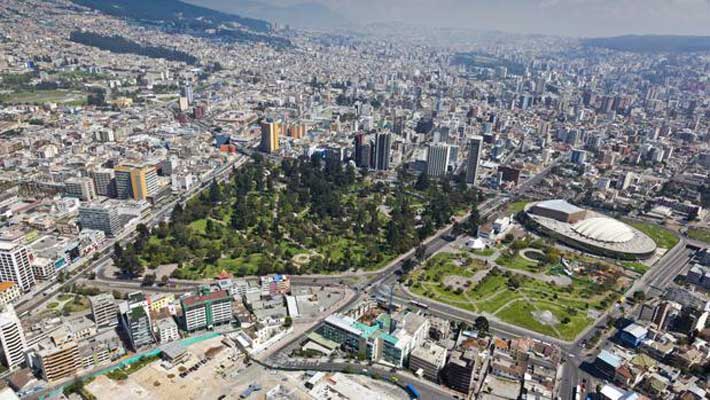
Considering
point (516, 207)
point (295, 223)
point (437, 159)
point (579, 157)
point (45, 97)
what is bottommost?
point (516, 207)

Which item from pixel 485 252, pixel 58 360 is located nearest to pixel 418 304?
pixel 485 252

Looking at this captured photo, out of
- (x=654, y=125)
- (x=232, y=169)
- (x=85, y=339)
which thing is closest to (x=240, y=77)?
(x=232, y=169)

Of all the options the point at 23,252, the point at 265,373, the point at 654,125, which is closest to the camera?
→ the point at 265,373

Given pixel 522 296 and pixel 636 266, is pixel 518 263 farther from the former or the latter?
pixel 636 266

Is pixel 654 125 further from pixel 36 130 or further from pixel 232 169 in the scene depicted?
A: pixel 36 130

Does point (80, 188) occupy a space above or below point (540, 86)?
below

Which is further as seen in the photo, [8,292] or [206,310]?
[8,292]

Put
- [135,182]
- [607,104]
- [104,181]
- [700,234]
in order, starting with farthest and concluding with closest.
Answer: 1. [607,104]
2. [104,181]
3. [135,182]
4. [700,234]

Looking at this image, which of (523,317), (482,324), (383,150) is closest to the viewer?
(482,324)
